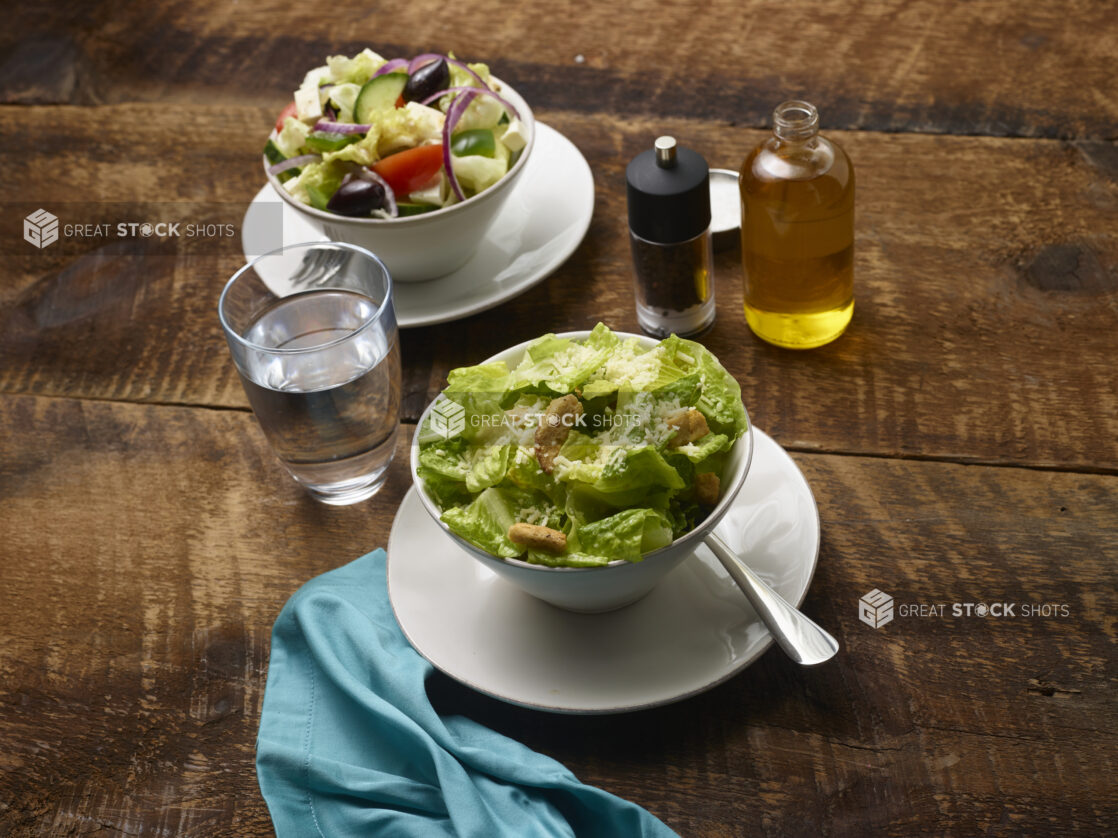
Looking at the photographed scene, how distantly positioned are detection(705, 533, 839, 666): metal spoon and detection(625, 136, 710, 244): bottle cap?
1.45ft

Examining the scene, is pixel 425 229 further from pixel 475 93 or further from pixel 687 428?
pixel 687 428

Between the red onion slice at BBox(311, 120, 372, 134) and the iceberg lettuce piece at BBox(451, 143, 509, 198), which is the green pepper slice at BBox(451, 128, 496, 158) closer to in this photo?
the iceberg lettuce piece at BBox(451, 143, 509, 198)

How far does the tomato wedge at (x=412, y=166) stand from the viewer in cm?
136

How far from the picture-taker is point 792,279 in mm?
1309

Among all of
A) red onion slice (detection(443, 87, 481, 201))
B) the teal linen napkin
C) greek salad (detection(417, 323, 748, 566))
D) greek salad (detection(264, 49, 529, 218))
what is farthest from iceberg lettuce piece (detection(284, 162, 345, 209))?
the teal linen napkin

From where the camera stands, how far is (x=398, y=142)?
138 centimetres

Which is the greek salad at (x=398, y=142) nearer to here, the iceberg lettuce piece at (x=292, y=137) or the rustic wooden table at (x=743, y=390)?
the iceberg lettuce piece at (x=292, y=137)

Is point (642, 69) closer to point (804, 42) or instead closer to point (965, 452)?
point (804, 42)

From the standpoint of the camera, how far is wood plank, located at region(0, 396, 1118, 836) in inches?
36.6

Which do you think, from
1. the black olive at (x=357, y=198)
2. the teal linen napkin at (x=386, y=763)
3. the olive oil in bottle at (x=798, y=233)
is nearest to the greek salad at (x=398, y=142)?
the black olive at (x=357, y=198)

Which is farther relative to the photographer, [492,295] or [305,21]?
[305,21]

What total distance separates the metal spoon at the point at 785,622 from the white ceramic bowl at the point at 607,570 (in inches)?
2.6

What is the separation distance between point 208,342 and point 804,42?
1.07 metres

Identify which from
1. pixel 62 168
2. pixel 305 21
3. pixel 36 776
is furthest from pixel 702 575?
pixel 305 21
